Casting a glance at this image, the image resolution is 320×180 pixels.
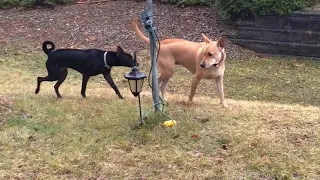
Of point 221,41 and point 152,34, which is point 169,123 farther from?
point 221,41

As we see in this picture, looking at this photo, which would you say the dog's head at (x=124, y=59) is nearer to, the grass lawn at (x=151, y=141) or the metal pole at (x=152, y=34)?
the grass lawn at (x=151, y=141)

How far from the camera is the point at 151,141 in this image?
5.02 meters

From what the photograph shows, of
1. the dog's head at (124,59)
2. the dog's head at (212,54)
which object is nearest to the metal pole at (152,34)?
the dog's head at (212,54)

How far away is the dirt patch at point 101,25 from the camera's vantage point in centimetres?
1126

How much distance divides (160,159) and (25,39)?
7566 mm

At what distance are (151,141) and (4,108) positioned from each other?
1.92 meters

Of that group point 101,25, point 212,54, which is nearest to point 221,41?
point 212,54

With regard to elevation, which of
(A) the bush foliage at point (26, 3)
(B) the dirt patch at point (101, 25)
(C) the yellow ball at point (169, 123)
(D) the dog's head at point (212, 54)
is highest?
(D) the dog's head at point (212, 54)

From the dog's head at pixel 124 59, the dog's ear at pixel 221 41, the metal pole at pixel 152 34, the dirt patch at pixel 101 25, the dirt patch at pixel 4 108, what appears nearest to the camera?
the metal pole at pixel 152 34

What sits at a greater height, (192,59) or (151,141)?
(192,59)

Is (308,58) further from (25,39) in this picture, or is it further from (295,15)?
(25,39)

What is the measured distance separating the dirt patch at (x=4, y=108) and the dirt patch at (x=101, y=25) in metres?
4.69

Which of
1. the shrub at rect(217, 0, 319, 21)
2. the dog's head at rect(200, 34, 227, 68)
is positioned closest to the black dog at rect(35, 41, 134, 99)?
the dog's head at rect(200, 34, 227, 68)

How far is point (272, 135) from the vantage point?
5066mm
